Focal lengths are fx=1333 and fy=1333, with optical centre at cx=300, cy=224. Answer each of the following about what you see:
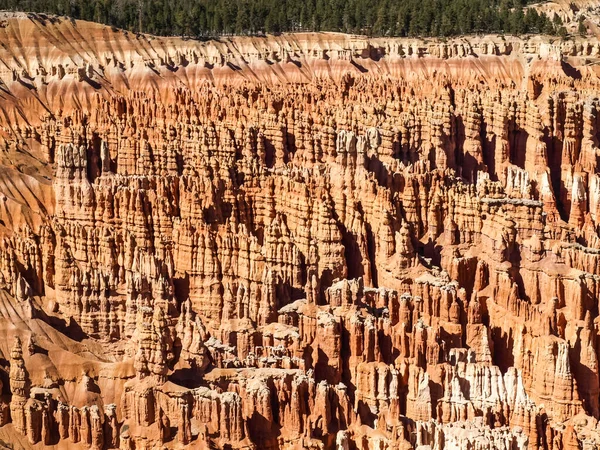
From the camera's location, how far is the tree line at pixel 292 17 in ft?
456

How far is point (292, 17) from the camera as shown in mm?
146625

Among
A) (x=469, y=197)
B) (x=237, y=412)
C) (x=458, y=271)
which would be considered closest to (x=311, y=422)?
(x=237, y=412)

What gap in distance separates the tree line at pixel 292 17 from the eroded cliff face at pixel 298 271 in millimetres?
29040

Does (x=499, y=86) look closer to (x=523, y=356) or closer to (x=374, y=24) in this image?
(x=374, y=24)

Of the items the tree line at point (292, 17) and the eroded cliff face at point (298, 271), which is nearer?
the eroded cliff face at point (298, 271)

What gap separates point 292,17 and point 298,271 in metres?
84.7

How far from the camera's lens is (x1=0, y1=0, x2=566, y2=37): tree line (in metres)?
139

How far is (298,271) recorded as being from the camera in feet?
216

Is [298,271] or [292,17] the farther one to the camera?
[292,17]

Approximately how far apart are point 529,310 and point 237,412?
65.5ft

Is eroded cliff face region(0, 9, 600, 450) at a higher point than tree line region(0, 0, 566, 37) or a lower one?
lower

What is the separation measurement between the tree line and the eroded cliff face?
29040mm

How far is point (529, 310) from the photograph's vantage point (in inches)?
2438

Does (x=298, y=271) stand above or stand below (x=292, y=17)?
below
